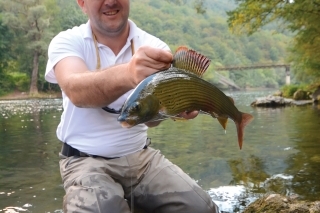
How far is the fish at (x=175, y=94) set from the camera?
1968 mm

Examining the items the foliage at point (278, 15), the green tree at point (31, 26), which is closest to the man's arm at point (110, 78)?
the foliage at point (278, 15)

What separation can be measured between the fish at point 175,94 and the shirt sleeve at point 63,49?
3.56 ft

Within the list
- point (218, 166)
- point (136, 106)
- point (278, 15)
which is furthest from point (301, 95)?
point (136, 106)

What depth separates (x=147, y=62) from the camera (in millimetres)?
2088

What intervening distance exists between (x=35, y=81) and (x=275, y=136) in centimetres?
5210

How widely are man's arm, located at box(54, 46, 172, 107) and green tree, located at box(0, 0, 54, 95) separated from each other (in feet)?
182

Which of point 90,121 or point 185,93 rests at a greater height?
point 185,93

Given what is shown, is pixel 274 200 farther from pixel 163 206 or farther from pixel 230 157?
pixel 230 157

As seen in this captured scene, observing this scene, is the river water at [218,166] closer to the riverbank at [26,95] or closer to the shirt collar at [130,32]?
the shirt collar at [130,32]

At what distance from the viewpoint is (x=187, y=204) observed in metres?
3.26

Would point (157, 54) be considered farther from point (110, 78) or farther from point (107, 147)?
point (107, 147)

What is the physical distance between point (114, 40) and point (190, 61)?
1267 millimetres

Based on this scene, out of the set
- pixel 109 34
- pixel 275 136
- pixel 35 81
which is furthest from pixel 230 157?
pixel 35 81

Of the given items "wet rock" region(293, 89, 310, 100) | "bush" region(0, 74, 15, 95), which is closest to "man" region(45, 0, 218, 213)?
"wet rock" region(293, 89, 310, 100)
